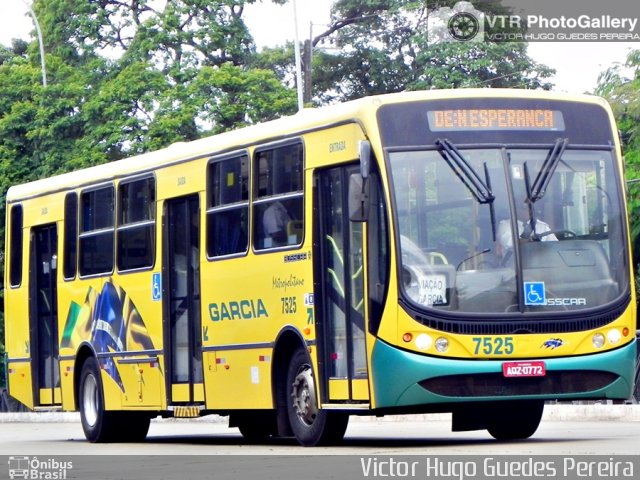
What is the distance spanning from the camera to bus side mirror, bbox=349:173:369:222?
15.3 m

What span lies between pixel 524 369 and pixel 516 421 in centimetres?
220

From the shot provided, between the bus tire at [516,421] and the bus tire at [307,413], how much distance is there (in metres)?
1.58

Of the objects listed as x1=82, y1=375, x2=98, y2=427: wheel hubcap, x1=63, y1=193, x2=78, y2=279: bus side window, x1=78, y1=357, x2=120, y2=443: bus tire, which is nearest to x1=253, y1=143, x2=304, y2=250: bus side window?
x1=78, y1=357, x2=120, y2=443: bus tire

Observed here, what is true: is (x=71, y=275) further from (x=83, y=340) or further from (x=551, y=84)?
(x=551, y=84)

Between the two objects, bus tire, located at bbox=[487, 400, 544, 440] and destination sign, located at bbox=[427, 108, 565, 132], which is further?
bus tire, located at bbox=[487, 400, 544, 440]

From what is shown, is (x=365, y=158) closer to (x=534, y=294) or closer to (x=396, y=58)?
(x=534, y=294)

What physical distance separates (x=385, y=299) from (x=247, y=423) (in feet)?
18.1

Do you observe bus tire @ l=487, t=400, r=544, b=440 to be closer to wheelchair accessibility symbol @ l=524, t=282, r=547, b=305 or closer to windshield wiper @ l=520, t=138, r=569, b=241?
wheelchair accessibility symbol @ l=524, t=282, r=547, b=305

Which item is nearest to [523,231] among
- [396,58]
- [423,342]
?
[423,342]

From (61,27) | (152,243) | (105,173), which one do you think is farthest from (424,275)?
(61,27)

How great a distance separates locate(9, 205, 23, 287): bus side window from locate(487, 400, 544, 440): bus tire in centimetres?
861

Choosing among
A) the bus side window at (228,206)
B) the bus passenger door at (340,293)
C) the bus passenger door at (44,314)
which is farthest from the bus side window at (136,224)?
the bus passenger door at (340,293)

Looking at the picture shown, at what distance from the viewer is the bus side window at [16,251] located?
23766mm
